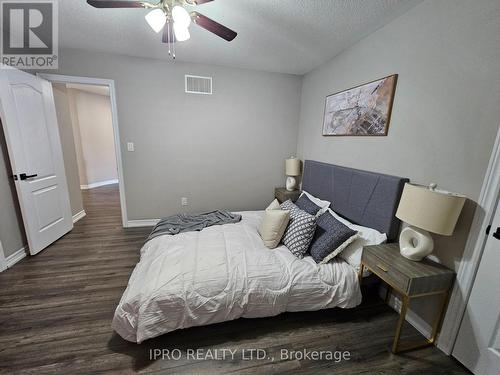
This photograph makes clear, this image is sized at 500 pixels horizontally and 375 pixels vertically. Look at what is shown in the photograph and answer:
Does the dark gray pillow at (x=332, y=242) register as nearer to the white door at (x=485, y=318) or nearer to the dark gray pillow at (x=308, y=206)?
the dark gray pillow at (x=308, y=206)

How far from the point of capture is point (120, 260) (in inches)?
96.0

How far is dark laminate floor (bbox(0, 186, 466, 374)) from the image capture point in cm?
135

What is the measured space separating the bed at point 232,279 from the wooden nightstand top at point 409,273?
257 millimetres

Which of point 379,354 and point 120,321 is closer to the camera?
point 120,321

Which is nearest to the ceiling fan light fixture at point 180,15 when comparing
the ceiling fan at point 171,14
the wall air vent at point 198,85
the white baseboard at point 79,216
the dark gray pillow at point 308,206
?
the ceiling fan at point 171,14

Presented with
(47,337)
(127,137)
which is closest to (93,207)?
(127,137)

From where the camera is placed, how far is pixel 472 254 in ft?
4.40

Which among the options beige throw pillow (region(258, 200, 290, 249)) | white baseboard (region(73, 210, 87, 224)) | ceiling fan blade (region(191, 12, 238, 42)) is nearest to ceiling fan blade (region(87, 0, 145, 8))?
ceiling fan blade (region(191, 12, 238, 42))

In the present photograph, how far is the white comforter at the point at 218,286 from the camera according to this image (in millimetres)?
1374

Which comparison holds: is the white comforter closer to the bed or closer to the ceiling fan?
the bed

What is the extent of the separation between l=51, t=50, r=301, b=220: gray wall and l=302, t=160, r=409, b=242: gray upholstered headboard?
1.15 m

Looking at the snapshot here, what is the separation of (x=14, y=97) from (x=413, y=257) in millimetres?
4027

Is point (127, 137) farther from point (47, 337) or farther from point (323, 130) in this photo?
point (323, 130)

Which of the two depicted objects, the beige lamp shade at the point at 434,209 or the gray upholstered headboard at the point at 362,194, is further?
the gray upholstered headboard at the point at 362,194
